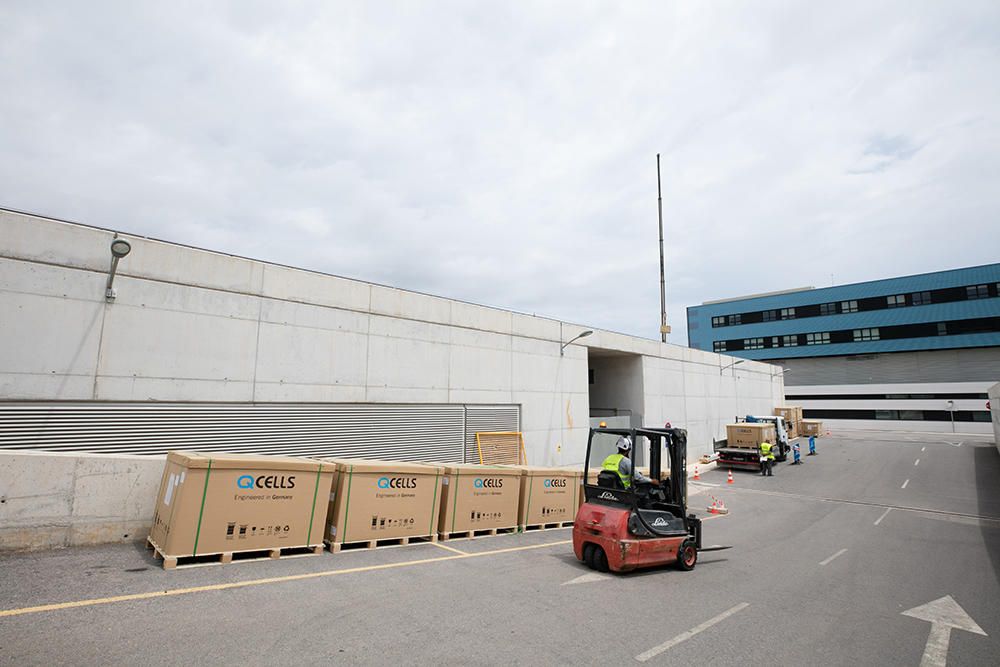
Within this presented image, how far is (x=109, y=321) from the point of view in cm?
862

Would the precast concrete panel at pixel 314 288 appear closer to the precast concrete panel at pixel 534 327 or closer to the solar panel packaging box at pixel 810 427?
the precast concrete panel at pixel 534 327

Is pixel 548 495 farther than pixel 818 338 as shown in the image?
No

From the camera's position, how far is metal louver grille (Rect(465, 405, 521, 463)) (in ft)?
47.7

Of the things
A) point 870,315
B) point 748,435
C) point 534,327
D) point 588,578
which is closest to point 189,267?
point 588,578

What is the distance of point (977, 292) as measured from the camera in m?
44.6

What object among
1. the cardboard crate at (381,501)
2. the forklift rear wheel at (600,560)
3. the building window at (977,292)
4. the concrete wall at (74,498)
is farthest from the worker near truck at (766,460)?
the building window at (977,292)

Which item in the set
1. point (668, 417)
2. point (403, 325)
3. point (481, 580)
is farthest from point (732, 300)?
point (481, 580)

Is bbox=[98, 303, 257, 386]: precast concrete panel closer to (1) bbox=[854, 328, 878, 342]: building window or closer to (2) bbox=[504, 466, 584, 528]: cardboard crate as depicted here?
(2) bbox=[504, 466, 584, 528]: cardboard crate

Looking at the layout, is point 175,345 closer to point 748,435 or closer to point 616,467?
point 616,467

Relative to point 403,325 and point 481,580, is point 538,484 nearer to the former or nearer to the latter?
point 481,580

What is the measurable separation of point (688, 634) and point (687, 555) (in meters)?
2.99

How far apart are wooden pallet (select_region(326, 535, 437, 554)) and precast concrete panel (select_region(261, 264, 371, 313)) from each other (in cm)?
563

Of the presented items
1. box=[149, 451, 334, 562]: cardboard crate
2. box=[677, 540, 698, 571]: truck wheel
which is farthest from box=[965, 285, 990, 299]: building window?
box=[149, 451, 334, 562]: cardboard crate

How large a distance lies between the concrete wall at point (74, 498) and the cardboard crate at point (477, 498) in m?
4.81
